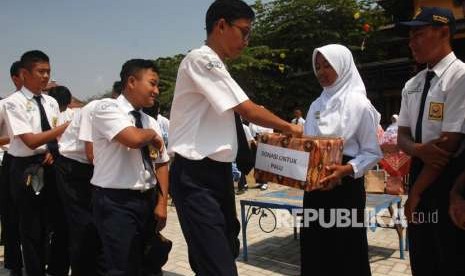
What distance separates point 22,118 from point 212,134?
2.29 meters

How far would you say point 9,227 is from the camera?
4.20 meters

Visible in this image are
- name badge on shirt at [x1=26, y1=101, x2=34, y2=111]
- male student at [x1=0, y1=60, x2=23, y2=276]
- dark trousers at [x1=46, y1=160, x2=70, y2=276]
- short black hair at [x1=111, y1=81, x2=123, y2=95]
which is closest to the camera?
name badge on shirt at [x1=26, y1=101, x2=34, y2=111]

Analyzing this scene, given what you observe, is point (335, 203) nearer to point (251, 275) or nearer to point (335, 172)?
point (335, 172)

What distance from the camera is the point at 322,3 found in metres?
19.1

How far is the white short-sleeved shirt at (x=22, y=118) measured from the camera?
3.57m

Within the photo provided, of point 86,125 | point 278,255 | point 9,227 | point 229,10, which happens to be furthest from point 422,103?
point 9,227

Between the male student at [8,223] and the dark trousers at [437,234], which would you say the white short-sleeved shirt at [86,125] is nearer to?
the male student at [8,223]

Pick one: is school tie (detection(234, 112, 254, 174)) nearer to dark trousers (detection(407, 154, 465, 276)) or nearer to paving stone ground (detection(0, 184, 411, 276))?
dark trousers (detection(407, 154, 465, 276))

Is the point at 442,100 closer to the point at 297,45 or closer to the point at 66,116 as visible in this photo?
the point at 66,116

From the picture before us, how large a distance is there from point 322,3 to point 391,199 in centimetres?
1618

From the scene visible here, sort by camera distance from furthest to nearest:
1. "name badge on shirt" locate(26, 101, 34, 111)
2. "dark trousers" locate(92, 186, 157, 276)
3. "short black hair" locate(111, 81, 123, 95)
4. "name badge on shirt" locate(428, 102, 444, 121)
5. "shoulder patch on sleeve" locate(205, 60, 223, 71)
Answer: "short black hair" locate(111, 81, 123, 95), "name badge on shirt" locate(26, 101, 34, 111), "dark trousers" locate(92, 186, 157, 276), "name badge on shirt" locate(428, 102, 444, 121), "shoulder patch on sleeve" locate(205, 60, 223, 71)

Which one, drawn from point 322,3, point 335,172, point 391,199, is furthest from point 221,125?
point 322,3

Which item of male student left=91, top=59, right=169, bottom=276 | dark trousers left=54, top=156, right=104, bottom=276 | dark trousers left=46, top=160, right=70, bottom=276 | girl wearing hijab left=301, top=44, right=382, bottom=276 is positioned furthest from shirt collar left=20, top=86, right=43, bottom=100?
girl wearing hijab left=301, top=44, right=382, bottom=276

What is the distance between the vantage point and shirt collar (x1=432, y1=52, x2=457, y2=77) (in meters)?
2.37
